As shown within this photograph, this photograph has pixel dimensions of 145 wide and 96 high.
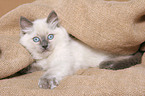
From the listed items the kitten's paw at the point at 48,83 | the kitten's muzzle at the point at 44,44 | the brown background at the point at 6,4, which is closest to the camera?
the kitten's paw at the point at 48,83

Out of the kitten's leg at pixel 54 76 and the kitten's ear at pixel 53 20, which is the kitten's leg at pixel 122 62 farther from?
the kitten's ear at pixel 53 20

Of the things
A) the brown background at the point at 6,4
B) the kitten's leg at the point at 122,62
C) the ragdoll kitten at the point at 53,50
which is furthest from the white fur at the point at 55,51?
the brown background at the point at 6,4

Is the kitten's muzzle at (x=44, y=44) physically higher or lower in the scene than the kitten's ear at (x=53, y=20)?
lower

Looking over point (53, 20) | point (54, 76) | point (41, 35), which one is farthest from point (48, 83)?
point (53, 20)

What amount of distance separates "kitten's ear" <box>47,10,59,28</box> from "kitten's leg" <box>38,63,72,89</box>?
0.45 meters

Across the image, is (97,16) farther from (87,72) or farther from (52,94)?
(52,94)

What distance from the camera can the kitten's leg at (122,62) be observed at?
1451 mm

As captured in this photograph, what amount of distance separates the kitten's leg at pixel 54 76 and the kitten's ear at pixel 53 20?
17.7 inches

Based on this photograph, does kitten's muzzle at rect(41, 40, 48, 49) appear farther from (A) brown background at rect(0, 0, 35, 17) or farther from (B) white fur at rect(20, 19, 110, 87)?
(A) brown background at rect(0, 0, 35, 17)

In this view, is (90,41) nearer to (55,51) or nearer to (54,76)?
(55,51)

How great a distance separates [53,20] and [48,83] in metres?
0.66

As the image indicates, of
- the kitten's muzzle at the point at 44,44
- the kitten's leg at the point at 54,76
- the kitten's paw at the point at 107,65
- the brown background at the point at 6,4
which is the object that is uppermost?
the brown background at the point at 6,4

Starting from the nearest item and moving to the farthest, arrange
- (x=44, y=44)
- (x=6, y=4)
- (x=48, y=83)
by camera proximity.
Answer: (x=48, y=83), (x=44, y=44), (x=6, y=4)

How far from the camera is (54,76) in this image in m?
1.18
